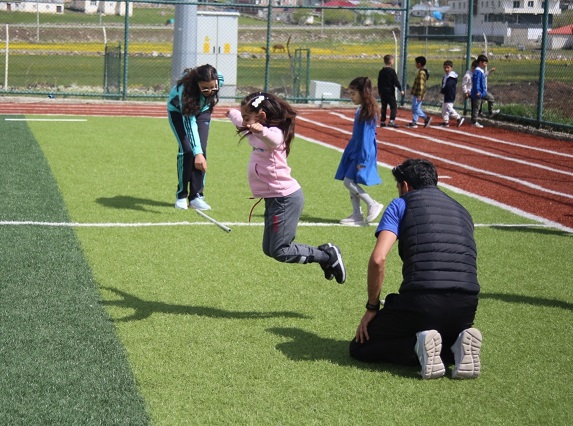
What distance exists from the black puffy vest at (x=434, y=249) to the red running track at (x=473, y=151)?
5356 millimetres

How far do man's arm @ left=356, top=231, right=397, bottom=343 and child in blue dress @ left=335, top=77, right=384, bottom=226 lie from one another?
4733 millimetres

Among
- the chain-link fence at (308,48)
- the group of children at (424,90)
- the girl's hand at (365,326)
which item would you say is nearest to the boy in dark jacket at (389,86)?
the group of children at (424,90)

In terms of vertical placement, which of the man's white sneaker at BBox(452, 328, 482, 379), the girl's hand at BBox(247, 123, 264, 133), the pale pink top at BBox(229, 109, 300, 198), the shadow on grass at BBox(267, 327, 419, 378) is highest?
the girl's hand at BBox(247, 123, 264, 133)

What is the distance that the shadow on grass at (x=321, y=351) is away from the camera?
614 cm

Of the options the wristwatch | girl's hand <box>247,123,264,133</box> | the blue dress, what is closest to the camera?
the wristwatch

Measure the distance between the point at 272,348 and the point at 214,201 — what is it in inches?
226

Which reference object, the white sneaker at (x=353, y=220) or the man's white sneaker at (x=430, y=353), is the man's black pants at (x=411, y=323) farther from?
the white sneaker at (x=353, y=220)

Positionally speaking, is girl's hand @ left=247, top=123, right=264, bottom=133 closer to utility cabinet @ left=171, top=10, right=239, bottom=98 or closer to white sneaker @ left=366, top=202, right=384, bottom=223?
white sneaker @ left=366, top=202, right=384, bottom=223

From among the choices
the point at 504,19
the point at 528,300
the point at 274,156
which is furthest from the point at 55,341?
the point at 504,19

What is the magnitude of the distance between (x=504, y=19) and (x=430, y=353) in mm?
20663

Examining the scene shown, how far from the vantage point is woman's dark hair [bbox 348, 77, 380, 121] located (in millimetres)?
10438

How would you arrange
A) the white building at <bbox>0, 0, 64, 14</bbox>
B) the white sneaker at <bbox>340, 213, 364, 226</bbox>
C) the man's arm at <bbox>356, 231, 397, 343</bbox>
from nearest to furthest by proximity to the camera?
the man's arm at <bbox>356, 231, 397, 343</bbox> < the white sneaker at <bbox>340, 213, 364, 226</bbox> < the white building at <bbox>0, 0, 64, 14</bbox>

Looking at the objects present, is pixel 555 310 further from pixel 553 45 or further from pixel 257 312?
pixel 553 45

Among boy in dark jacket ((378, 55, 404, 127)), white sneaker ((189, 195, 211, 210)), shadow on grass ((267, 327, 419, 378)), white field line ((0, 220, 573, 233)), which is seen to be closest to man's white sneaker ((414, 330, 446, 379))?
shadow on grass ((267, 327, 419, 378))
